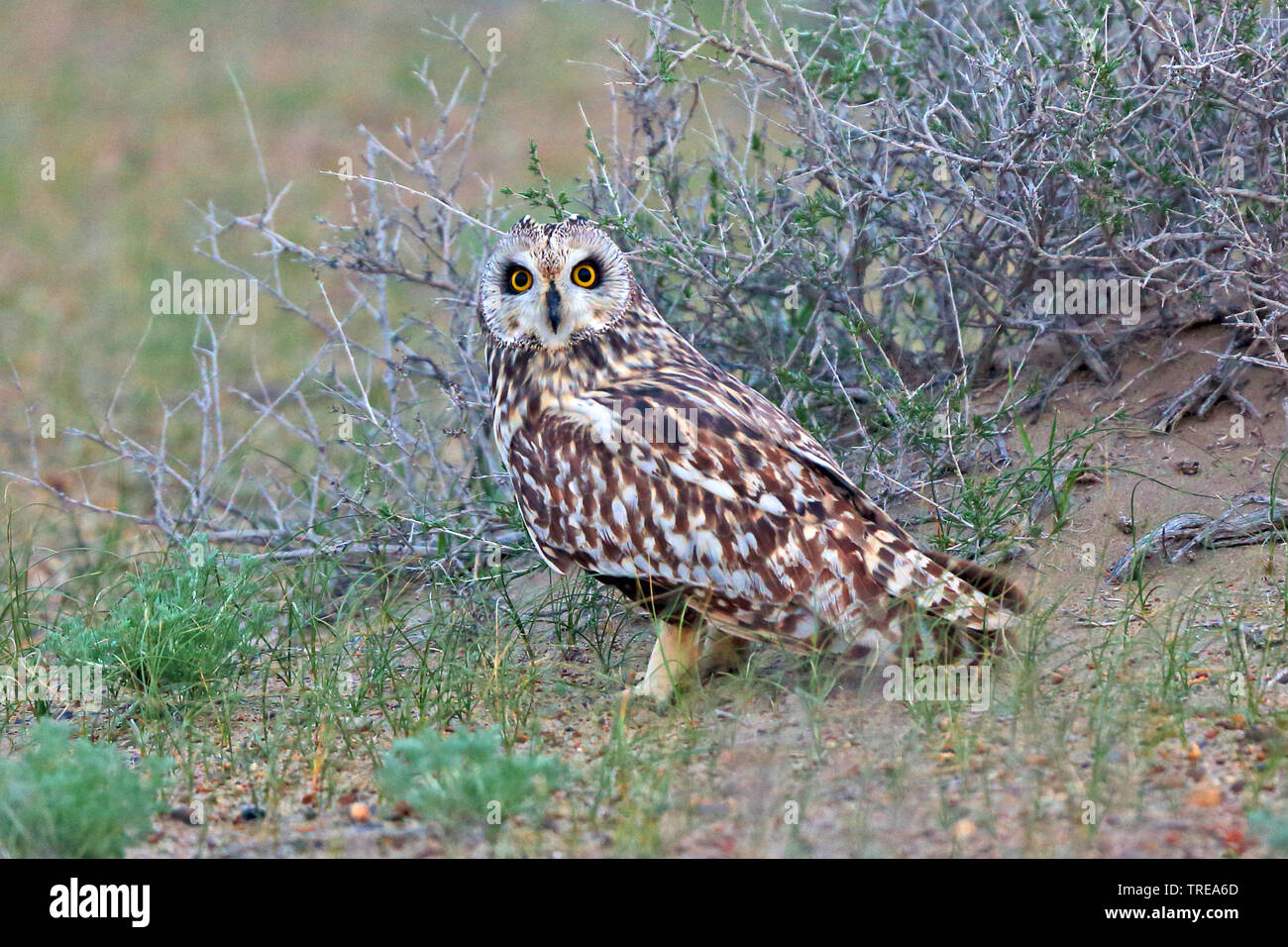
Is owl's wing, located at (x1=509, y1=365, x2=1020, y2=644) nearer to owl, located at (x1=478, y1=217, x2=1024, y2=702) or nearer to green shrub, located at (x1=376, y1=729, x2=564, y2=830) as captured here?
owl, located at (x1=478, y1=217, x2=1024, y2=702)

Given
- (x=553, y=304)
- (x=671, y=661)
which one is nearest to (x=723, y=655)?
(x=671, y=661)

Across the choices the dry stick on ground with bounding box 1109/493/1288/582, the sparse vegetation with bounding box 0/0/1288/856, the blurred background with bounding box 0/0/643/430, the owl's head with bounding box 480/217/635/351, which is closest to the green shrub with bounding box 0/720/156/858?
the sparse vegetation with bounding box 0/0/1288/856

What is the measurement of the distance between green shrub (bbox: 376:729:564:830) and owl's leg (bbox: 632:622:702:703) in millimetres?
938

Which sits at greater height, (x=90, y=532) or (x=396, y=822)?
(x=90, y=532)

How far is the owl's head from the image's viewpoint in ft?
13.9

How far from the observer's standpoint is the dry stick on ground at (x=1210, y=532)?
15.1 feet

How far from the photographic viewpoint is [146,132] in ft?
51.5

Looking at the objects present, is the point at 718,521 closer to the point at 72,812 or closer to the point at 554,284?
the point at 554,284

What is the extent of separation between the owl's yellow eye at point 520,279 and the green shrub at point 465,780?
157 centimetres

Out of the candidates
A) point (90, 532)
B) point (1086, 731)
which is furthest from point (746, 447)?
point (90, 532)

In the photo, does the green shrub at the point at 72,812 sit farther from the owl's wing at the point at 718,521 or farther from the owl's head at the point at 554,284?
the owl's head at the point at 554,284

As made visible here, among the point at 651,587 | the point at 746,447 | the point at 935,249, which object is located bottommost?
the point at 651,587
